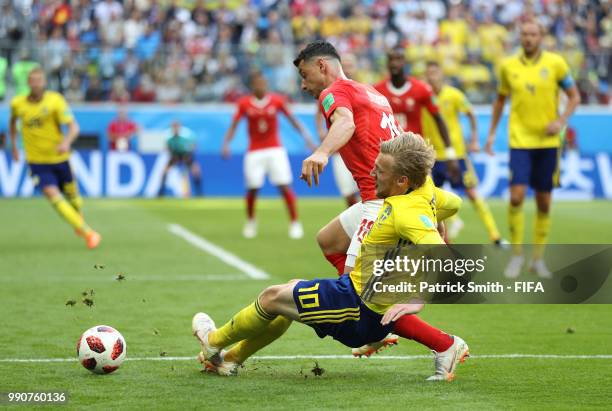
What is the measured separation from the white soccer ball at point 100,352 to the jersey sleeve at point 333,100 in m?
1.86

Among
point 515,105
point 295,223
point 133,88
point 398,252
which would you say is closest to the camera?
point 398,252

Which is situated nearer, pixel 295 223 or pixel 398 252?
pixel 398 252

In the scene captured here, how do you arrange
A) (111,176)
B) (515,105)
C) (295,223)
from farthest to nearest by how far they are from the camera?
(111,176) < (295,223) < (515,105)

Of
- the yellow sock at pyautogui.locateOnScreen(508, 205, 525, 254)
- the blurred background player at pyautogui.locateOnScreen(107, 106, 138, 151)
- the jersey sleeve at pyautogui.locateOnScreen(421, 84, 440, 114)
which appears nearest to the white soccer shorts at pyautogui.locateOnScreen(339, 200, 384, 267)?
the yellow sock at pyautogui.locateOnScreen(508, 205, 525, 254)

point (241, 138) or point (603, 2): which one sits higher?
point (603, 2)

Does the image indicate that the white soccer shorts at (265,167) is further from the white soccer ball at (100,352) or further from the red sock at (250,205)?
the white soccer ball at (100,352)

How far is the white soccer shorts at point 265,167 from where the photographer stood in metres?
17.0

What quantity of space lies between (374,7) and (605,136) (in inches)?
273

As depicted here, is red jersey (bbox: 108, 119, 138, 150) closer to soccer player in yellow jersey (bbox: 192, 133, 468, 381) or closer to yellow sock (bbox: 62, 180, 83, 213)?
yellow sock (bbox: 62, 180, 83, 213)

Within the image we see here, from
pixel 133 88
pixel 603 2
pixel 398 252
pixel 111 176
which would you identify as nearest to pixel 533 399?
pixel 398 252

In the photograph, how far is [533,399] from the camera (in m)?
5.98

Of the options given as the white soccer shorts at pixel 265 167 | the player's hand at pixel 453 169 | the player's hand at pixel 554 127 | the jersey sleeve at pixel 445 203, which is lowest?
the white soccer shorts at pixel 265 167

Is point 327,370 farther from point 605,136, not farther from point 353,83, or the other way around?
point 605,136

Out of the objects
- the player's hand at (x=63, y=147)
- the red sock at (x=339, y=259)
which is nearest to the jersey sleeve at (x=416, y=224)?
the red sock at (x=339, y=259)
